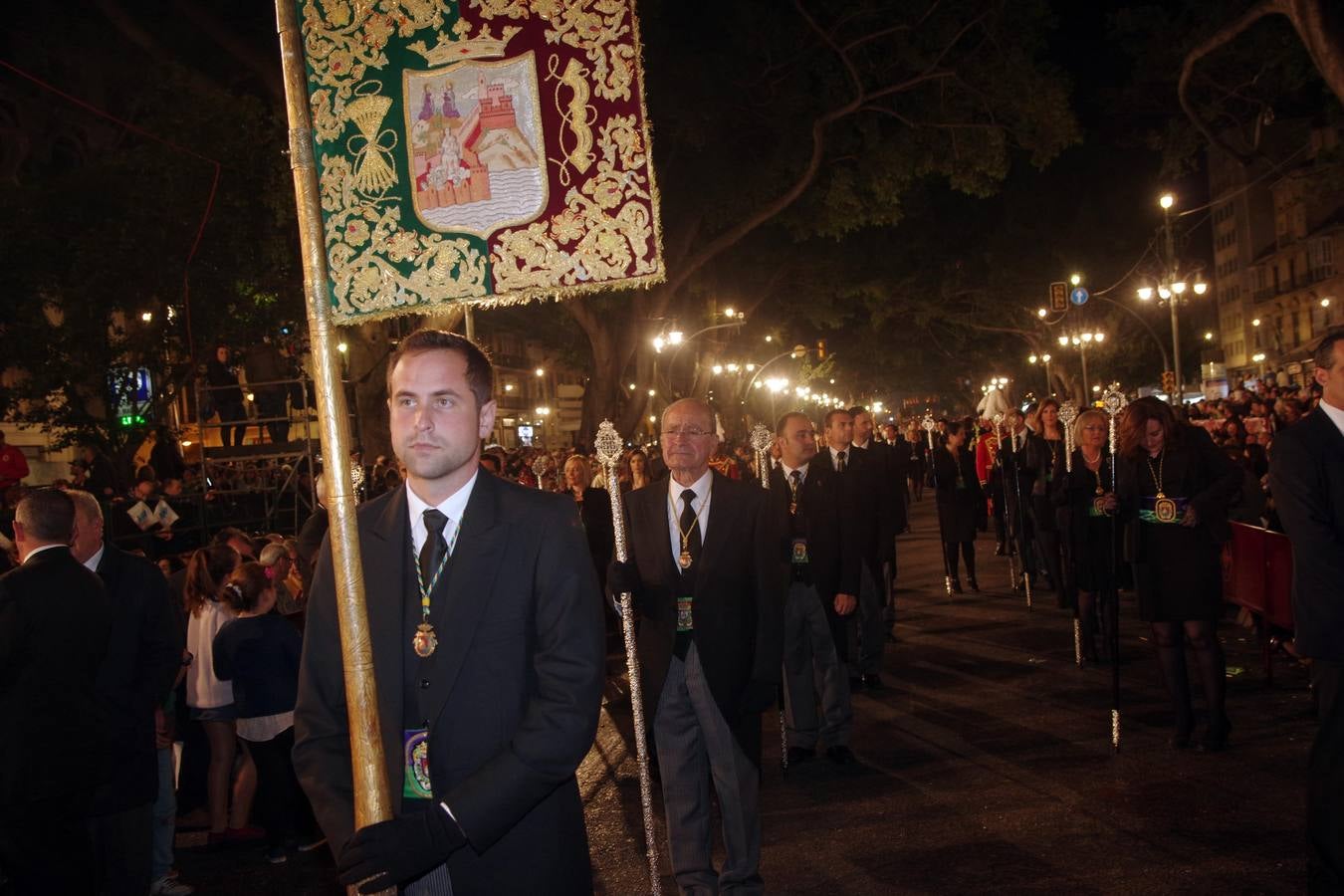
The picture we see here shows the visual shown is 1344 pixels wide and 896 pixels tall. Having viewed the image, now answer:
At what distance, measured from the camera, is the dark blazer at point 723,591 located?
219 inches

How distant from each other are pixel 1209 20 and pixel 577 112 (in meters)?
14.5

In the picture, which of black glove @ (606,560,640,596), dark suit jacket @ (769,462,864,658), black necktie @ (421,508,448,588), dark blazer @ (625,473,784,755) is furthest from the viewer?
dark suit jacket @ (769,462,864,658)

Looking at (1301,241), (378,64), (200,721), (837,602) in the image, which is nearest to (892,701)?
(837,602)

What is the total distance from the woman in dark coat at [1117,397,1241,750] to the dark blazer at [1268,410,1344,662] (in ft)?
7.40

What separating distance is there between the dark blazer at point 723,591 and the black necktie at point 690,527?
70 mm

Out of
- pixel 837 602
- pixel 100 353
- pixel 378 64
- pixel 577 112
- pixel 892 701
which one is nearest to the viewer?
pixel 378 64

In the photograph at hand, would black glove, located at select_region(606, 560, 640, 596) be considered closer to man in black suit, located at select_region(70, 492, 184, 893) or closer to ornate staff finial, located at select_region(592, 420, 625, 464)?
ornate staff finial, located at select_region(592, 420, 625, 464)

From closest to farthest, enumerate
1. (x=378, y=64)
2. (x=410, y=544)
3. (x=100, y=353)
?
1. (x=410, y=544)
2. (x=378, y=64)
3. (x=100, y=353)

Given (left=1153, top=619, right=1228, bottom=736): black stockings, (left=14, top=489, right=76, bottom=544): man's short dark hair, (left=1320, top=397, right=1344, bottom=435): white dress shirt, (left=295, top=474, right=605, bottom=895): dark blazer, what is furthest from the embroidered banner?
(left=1153, top=619, right=1228, bottom=736): black stockings

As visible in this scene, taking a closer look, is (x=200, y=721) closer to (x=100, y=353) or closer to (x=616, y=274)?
(x=616, y=274)

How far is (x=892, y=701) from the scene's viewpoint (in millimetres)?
9477

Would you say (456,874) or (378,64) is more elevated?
(378,64)

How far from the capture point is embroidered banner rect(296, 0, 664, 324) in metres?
3.88

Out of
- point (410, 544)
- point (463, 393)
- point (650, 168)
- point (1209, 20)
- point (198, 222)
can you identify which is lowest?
point (410, 544)
